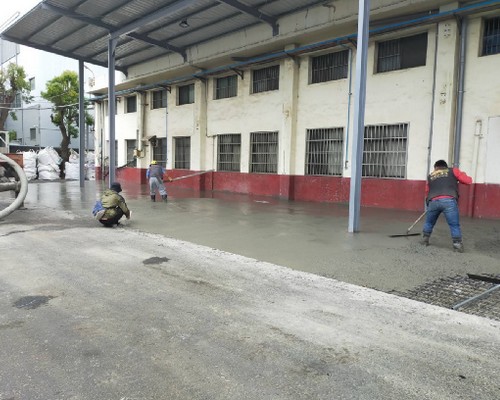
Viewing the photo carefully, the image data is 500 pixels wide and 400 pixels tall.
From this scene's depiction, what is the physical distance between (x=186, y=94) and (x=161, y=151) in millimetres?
3320

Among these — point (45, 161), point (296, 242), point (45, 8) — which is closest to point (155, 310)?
point (296, 242)

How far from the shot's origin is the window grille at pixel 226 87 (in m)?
16.9

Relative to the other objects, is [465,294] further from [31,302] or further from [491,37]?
[491,37]

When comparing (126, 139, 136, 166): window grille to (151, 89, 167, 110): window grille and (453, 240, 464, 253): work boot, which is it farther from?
(453, 240, 464, 253): work boot

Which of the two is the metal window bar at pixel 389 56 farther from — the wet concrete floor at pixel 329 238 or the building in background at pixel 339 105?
the wet concrete floor at pixel 329 238

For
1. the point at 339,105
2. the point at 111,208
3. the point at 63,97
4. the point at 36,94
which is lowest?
the point at 111,208

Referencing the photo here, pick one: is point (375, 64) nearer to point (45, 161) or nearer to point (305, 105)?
point (305, 105)

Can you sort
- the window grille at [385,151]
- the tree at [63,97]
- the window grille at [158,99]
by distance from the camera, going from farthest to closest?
the tree at [63,97], the window grille at [158,99], the window grille at [385,151]

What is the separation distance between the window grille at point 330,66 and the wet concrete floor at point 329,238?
449 centimetres

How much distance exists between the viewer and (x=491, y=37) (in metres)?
10.0

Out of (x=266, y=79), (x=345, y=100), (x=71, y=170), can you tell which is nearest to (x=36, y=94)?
(x=71, y=170)

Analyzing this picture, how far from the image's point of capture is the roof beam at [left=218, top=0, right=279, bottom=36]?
12.6 m

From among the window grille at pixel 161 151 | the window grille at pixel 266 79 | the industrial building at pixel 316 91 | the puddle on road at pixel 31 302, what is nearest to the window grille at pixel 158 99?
the industrial building at pixel 316 91

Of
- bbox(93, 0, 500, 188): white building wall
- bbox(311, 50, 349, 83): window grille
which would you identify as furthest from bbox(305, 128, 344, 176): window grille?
bbox(311, 50, 349, 83): window grille
